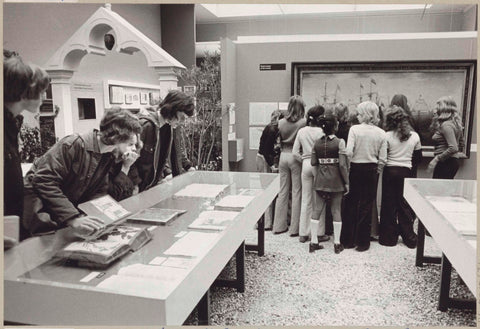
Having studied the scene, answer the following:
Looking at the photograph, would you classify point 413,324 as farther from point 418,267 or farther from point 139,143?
point 139,143

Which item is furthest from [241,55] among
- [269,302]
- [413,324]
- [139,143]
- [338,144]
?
[413,324]

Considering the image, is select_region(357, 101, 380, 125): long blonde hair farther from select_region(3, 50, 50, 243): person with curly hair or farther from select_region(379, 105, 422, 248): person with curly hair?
select_region(3, 50, 50, 243): person with curly hair

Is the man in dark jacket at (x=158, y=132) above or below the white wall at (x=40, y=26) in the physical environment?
below

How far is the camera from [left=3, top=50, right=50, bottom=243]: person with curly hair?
1.58 metres

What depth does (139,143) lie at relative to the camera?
3.13m

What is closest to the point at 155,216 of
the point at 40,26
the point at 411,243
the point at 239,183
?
the point at 239,183

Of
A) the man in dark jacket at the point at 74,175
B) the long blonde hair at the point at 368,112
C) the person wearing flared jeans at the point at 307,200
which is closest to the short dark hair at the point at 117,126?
the man in dark jacket at the point at 74,175

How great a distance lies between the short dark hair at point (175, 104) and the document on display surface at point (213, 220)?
84cm

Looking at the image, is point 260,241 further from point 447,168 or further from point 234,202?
point 447,168

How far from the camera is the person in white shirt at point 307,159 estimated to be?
4.56m

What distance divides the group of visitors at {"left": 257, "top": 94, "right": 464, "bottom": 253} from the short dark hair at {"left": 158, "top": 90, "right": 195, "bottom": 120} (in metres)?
1.64

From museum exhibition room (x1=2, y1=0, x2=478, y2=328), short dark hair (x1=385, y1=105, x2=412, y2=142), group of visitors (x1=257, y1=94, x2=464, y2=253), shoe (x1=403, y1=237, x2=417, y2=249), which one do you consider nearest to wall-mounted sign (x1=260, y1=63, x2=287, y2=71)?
museum exhibition room (x1=2, y1=0, x2=478, y2=328)

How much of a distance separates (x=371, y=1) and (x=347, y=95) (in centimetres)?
403

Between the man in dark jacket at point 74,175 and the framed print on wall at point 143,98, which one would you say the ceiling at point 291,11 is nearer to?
the framed print on wall at point 143,98
